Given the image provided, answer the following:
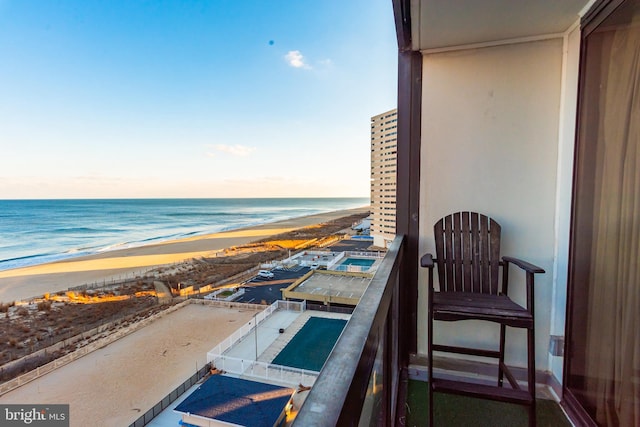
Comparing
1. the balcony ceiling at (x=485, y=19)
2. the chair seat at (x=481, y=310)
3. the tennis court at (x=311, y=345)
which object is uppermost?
the balcony ceiling at (x=485, y=19)

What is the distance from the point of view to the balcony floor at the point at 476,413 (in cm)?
155

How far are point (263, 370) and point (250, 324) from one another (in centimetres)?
213

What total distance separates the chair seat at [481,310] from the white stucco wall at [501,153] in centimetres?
53

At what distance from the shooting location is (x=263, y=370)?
5.32 meters

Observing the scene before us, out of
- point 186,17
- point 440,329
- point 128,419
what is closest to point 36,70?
point 186,17

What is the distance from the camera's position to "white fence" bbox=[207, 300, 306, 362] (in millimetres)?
5918

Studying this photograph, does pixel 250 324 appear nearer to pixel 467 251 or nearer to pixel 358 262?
pixel 467 251

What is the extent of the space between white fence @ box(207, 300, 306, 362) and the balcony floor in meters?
5.14

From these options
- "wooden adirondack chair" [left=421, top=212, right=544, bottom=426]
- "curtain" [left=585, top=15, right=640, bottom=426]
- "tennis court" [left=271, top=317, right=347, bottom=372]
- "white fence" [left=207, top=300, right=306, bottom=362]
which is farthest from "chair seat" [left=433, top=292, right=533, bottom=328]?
"white fence" [left=207, top=300, right=306, bottom=362]

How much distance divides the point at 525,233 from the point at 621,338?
81cm

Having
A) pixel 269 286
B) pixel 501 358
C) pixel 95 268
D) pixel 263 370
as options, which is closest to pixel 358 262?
pixel 269 286

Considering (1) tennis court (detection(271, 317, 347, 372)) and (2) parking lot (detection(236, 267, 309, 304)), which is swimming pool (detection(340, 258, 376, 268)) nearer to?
(2) parking lot (detection(236, 267, 309, 304))

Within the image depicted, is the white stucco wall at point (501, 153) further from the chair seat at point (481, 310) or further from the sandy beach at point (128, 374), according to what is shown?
the sandy beach at point (128, 374)

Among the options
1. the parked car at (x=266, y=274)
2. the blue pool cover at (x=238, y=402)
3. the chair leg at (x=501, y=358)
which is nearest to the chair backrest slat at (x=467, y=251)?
the chair leg at (x=501, y=358)
